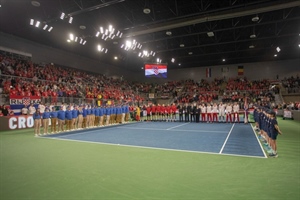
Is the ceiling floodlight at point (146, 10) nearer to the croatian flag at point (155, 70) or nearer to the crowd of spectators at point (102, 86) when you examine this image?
the croatian flag at point (155, 70)

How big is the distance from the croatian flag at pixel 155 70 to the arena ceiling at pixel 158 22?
1915mm

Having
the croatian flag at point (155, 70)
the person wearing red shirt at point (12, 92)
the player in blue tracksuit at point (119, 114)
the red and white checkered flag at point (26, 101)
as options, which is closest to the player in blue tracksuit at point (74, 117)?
the red and white checkered flag at point (26, 101)

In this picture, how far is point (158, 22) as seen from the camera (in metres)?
17.5

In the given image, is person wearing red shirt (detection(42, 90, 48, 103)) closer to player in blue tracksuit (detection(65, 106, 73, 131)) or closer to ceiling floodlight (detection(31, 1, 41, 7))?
player in blue tracksuit (detection(65, 106, 73, 131))

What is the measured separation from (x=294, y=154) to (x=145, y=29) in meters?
15.3

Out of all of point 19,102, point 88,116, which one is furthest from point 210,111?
point 19,102

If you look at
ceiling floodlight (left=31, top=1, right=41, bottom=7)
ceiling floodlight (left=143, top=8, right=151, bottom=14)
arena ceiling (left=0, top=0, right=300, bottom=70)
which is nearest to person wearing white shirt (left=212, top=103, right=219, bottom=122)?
arena ceiling (left=0, top=0, right=300, bottom=70)

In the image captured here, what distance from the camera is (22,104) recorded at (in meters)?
16.7

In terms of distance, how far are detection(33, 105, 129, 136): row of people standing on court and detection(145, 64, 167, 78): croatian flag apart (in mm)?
7135

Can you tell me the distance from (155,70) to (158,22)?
923 cm

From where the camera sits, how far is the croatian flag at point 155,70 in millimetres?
26078

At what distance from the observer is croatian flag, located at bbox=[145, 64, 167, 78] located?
85.6 feet

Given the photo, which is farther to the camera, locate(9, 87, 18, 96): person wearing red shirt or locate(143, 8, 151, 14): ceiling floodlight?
locate(9, 87, 18, 96): person wearing red shirt

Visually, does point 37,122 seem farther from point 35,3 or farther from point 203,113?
point 203,113
